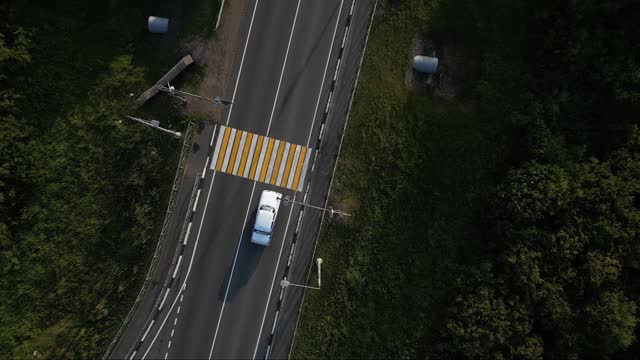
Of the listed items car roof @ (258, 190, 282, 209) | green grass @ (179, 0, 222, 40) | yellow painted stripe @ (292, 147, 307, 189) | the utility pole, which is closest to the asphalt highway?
yellow painted stripe @ (292, 147, 307, 189)

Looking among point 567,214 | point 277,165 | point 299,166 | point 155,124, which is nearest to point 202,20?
point 155,124

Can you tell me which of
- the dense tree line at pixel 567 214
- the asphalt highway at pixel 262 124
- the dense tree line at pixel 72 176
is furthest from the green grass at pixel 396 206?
the dense tree line at pixel 72 176

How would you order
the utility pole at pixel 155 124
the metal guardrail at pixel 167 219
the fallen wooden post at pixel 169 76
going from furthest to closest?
the metal guardrail at pixel 167 219
the fallen wooden post at pixel 169 76
the utility pole at pixel 155 124

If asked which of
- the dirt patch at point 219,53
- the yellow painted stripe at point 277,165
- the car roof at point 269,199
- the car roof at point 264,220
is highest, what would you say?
the dirt patch at point 219,53

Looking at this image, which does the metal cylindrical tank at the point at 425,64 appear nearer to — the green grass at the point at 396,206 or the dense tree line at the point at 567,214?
the green grass at the point at 396,206

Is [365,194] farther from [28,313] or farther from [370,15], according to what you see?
[28,313]

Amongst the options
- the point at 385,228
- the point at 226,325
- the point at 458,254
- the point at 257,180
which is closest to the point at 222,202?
the point at 257,180

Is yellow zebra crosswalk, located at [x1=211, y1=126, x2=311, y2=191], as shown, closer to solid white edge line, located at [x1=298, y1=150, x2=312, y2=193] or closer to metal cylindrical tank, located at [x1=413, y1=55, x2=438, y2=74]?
solid white edge line, located at [x1=298, y1=150, x2=312, y2=193]
